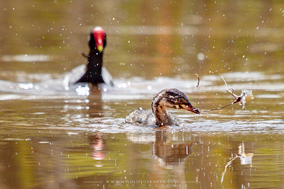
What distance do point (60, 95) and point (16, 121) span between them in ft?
9.24

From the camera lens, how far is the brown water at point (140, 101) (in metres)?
5.14

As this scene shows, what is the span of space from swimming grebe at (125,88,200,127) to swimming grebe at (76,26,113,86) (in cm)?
413

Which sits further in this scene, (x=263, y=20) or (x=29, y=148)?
(x=263, y=20)

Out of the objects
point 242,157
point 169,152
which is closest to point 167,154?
point 169,152

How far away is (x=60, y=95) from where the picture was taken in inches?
413

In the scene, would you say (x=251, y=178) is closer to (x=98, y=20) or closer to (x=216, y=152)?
(x=216, y=152)

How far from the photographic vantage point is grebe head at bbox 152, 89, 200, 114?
760 cm

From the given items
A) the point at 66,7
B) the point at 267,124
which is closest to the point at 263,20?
the point at 66,7

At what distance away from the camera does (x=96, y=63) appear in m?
12.6

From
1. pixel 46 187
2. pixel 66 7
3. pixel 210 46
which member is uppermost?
pixel 66 7

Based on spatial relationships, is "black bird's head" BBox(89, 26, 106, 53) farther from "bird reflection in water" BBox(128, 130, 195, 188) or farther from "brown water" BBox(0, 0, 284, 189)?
"bird reflection in water" BBox(128, 130, 195, 188)

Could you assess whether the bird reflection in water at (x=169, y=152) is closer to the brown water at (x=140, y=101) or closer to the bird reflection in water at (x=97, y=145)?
the brown water at (x=140, y=101)

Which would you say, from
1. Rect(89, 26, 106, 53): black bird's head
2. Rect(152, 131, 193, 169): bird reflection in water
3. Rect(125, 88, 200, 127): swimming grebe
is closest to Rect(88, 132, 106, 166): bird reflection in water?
Rect(152, 131, 193, 169): bird reflection in water

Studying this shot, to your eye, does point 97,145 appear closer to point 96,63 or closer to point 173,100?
point 173,100
